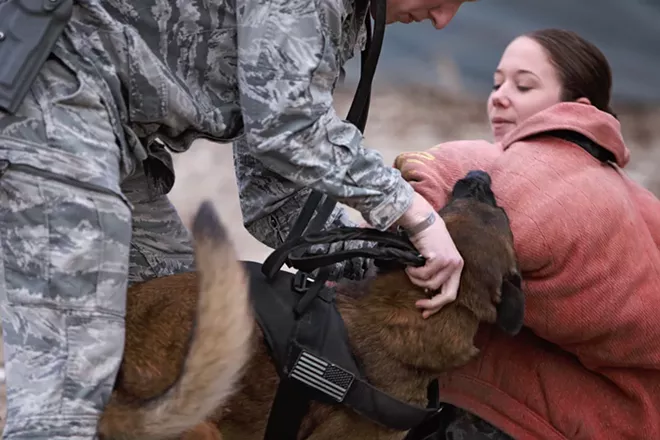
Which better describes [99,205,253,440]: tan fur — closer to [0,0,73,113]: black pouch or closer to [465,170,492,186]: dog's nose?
[0,0,73,113]: black pouch

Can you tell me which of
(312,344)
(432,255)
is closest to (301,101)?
(432,255)

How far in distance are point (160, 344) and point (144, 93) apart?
552mm

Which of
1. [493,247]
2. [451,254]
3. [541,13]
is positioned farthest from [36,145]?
[541,13]

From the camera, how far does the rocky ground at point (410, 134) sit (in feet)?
17.6

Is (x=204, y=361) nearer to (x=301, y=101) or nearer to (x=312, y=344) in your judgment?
(x=312, y=344)

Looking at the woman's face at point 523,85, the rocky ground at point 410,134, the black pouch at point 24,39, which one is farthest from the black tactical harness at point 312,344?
the rocky ground at point 410,134

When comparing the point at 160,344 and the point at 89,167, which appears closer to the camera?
the point at 89,167

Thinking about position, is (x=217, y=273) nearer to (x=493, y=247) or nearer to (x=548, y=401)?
(x=493, y=247)

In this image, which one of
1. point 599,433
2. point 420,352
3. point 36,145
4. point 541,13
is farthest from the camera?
point 541,13

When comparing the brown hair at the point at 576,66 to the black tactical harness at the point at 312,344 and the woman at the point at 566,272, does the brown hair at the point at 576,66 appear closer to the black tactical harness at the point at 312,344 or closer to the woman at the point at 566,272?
the woman at the point at 566,272

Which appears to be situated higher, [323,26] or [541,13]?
[323,26]

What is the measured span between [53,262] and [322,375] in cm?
68

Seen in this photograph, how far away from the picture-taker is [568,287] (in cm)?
204

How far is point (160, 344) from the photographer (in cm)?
179
